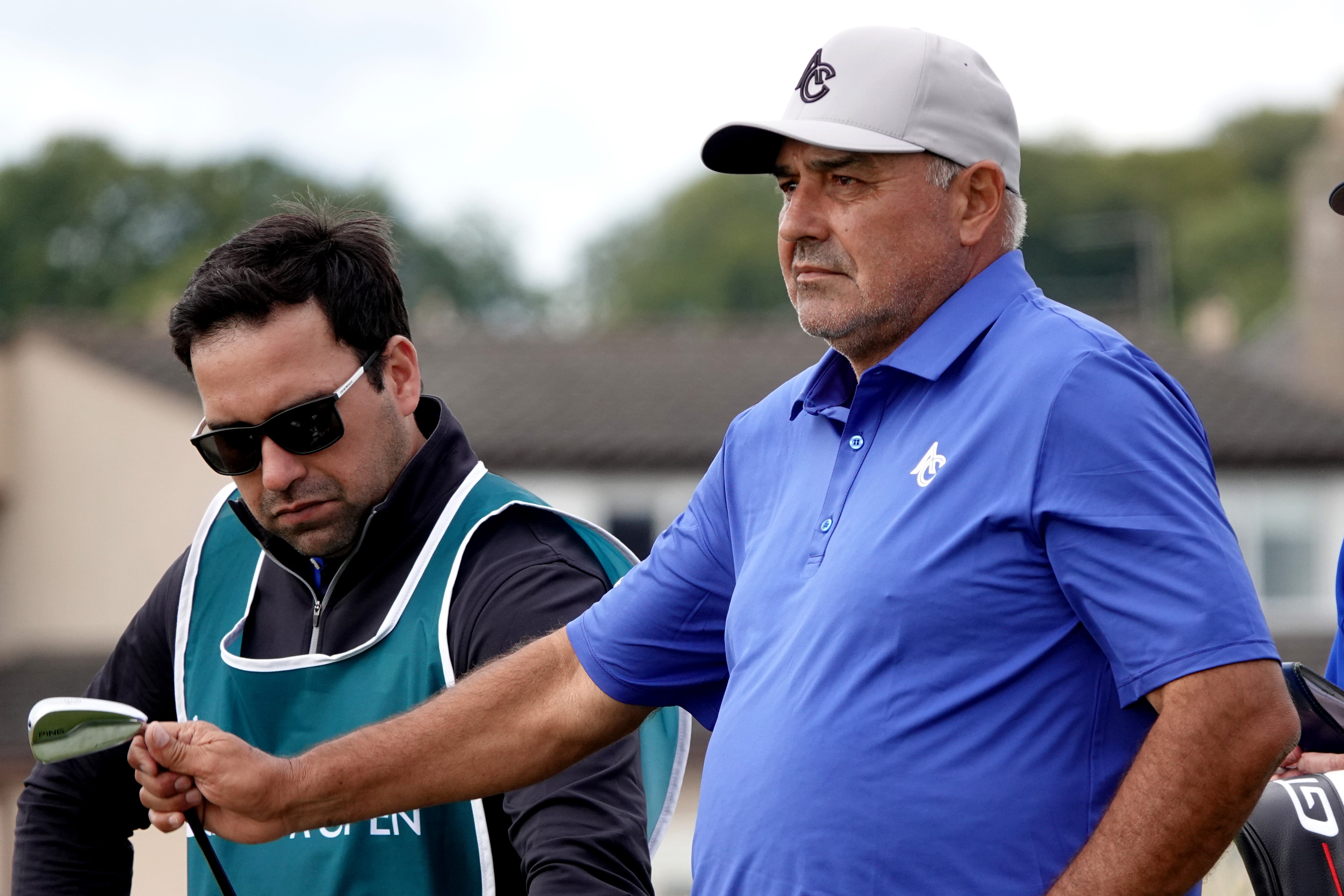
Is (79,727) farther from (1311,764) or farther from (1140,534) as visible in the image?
(1311,764)

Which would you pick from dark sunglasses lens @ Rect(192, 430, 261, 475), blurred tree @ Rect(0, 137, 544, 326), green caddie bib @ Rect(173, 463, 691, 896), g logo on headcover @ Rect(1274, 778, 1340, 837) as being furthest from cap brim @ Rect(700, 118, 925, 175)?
blurred tree @ Rect(0, 137, 544, 326)

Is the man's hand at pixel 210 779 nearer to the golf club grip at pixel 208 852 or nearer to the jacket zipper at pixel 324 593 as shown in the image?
the golf club grip at pixel 208 852

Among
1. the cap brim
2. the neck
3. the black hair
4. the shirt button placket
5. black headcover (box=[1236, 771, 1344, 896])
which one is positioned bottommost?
black headcover (box=[1236, 771, 1344, 896])

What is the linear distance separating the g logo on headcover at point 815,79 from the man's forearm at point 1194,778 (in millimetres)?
1145

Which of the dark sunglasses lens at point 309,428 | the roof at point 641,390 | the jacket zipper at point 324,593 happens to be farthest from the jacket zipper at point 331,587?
the roof at point 641,390

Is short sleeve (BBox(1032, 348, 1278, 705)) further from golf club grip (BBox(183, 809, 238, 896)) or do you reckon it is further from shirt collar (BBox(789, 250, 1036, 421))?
golf club grip (BBox(183, 809, 238, 896))

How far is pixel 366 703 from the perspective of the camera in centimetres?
300

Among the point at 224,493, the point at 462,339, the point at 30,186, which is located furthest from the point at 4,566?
the point at 30,186

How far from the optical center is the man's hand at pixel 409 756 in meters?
2.67

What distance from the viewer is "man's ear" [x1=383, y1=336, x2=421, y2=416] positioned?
3.33m

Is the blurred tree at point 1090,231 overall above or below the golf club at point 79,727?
below

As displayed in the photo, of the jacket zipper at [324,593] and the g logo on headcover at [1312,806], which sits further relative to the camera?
the jacket zipper at [324,593]

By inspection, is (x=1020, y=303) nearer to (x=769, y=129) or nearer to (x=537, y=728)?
(x=769, y=129)

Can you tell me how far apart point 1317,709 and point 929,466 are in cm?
90
